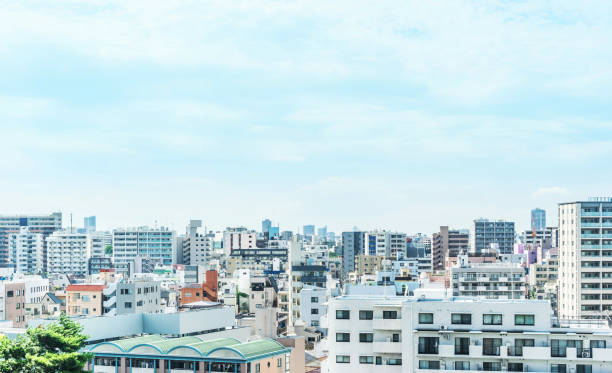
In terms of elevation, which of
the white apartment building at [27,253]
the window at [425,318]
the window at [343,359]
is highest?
the window at [425,318]

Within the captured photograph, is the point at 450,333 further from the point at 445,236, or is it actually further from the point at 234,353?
the point at 445,236

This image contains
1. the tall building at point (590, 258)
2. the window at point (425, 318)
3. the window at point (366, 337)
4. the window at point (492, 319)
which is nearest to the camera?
the window at point (492, 319)

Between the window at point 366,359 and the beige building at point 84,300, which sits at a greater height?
the window at point 366,359

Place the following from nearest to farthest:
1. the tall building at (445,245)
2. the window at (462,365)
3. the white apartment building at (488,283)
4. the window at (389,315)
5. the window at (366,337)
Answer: the window at (462,365)
the window at (389,315)
the window at (366,337)
the white apartment building at (488,283)
the tall building at (445,245)

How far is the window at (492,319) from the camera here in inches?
1571

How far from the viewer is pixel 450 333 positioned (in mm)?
39844

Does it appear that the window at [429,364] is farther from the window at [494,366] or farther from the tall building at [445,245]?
the tall building at [445,245]

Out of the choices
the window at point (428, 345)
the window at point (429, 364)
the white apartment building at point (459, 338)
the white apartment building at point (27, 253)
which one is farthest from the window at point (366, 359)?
the white apartment building at point (27, 253)

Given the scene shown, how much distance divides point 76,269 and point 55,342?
6235 inches

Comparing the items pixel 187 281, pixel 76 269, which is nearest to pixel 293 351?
pixel 187 281

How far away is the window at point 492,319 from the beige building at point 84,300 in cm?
5420

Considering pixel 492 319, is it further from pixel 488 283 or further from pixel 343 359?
pixel 488 283

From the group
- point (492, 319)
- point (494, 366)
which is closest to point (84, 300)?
point (492, 319)

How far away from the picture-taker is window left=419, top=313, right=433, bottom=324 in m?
40.4
